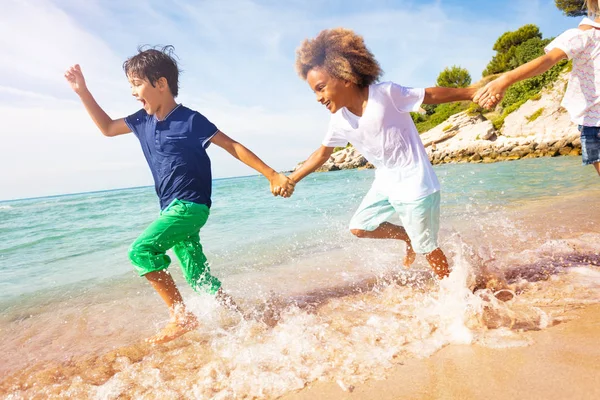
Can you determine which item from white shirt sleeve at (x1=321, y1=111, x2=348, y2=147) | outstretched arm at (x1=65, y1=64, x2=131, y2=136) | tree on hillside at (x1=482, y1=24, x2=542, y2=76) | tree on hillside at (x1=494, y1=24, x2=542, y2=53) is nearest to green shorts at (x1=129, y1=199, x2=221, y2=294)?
outstretched arm at (x1=65, y1=64, x2=131, y2=136)

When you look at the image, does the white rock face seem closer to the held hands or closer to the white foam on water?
the white foam on water

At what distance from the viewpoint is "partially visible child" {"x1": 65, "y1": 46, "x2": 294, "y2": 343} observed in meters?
2.74

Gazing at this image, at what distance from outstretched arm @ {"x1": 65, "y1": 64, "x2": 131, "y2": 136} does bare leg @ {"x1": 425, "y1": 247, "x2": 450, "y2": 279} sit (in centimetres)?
247

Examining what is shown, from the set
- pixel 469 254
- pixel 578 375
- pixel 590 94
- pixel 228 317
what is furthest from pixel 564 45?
pixel 228 317

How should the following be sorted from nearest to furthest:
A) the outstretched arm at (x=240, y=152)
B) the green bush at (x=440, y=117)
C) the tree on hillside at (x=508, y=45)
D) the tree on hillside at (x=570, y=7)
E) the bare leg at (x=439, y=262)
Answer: the bare leg at (x=439, y=262), the outstretched arm at (x=240, y=152), the tree on hillside at (x=570, y=7), the green bush at (x=440, y=117), the tree on hillside at (x=508, y=45)

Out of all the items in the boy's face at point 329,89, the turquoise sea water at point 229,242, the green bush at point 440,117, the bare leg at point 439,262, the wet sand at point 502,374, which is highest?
the green bush at point 440,117

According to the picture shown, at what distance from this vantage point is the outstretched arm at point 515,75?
8.29 feet

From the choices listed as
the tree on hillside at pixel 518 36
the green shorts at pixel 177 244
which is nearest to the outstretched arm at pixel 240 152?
the green shorts at pixel 177 244

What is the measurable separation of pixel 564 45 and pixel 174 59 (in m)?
2.74

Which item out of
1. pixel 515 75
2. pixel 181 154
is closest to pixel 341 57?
pixel 515 75

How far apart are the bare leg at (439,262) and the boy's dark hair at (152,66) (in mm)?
2255

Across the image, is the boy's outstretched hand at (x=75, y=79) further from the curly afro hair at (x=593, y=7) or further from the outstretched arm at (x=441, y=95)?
the curly afro hair at (x=593, y=7)

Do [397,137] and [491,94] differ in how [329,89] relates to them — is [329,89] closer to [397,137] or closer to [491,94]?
[397,137]

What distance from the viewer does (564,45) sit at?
2557 mm
